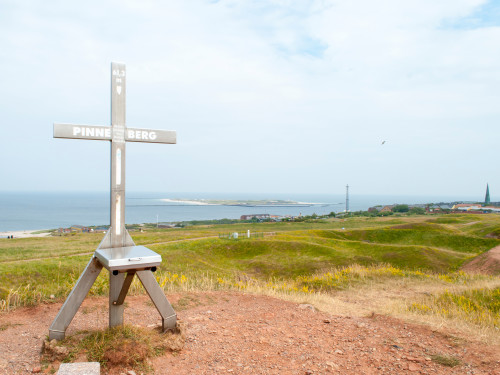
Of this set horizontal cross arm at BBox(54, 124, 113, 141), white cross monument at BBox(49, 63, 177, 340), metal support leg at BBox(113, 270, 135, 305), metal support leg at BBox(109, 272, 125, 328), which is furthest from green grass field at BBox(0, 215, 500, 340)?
horizontal cross arm at BBox(54, 124, 113, 141)

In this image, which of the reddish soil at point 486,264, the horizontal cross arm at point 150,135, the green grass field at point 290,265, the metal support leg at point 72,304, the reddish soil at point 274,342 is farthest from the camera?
the reddish soil at point 486,264

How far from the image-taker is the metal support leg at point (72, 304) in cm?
491

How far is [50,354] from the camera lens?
15.2ft

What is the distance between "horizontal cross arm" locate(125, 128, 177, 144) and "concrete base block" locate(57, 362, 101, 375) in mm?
3007

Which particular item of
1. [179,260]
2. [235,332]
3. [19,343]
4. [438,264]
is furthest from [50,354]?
[438,264]

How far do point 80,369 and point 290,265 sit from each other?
1836cm

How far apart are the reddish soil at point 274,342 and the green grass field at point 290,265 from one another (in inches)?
60.9

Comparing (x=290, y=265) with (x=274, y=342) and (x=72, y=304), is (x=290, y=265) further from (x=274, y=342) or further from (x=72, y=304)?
(x=72, y=304)

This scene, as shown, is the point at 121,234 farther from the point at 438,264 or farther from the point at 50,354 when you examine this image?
the point at 438,264

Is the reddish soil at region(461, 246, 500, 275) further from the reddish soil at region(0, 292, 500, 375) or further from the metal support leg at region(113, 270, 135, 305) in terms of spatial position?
the metal support leg at region(113, 270, 135, 305)

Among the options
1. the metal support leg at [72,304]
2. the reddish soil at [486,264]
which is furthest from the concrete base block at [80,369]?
the reddish soil at [486,264]

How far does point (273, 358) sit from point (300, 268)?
16689mm

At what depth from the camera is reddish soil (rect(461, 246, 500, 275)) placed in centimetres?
1853

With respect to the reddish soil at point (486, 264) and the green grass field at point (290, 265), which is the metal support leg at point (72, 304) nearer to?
the green grass field at point (290, 265)
